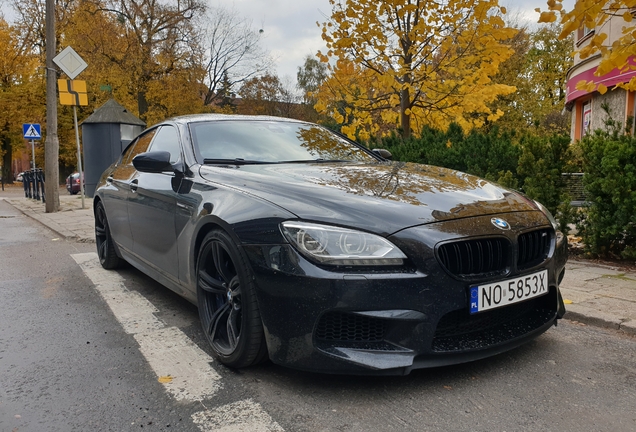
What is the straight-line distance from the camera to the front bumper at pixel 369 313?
2.36 m

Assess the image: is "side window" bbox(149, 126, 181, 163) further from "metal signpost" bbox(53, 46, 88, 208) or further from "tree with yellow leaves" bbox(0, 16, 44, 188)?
"tree with yellow leaves" bbox(0, 16, 44, 188)

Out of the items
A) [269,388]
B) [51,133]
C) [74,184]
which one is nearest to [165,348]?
[269,388]

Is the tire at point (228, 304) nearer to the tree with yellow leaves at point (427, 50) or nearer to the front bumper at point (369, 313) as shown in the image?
the front bumper at point (369, 313)

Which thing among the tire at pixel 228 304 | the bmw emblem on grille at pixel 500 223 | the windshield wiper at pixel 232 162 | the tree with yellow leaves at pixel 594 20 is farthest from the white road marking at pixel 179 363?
the tree with yellow leaves at pixel 594 20

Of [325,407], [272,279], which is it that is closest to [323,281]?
A: [272,279]

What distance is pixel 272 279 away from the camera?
2.51 meters

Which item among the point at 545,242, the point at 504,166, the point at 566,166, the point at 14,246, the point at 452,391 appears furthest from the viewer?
the point at 14,246

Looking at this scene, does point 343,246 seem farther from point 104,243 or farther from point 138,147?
point 104,243

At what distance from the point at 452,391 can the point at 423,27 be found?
Result: 277 inches

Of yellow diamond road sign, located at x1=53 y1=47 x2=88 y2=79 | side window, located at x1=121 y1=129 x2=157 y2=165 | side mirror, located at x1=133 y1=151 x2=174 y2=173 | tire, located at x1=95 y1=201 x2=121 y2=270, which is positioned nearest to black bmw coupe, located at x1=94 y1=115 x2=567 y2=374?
side mirror, located at x1=133 y1=151 x2=174 y2=173

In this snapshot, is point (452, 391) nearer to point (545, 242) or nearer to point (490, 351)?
point (490, 351)

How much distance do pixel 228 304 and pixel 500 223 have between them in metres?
1.50

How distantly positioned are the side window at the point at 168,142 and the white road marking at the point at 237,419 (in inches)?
75.9

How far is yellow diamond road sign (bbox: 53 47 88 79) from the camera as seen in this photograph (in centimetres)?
1152
